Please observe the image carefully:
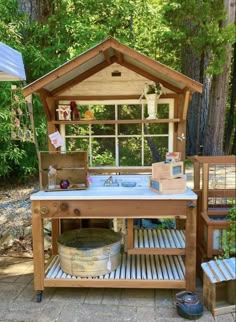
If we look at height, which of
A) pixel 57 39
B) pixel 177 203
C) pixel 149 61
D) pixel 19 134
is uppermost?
pixel 57 39

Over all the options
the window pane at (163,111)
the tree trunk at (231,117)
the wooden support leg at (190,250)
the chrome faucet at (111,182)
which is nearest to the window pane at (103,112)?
the window pane at (163,111)

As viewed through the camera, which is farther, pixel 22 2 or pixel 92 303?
pixel 22 2

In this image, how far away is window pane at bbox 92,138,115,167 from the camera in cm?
320

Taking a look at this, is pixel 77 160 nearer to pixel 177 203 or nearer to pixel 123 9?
pixel 177 203

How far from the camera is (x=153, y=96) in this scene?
289cm

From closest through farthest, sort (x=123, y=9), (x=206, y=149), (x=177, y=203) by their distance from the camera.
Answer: (x=177, y=203) → (x=123, y=9) → (x=206, y=149)

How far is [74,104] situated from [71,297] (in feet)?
5.55

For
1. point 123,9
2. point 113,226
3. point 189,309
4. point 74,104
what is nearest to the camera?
point 189,309

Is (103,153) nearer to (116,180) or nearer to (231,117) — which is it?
(116,180)

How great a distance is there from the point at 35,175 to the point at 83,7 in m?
3.04

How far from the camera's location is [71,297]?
2486 mm

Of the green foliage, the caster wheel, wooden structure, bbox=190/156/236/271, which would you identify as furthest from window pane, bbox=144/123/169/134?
the green foliage

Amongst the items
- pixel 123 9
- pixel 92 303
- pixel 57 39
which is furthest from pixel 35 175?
pixel 92 303

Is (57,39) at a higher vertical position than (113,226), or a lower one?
higher
